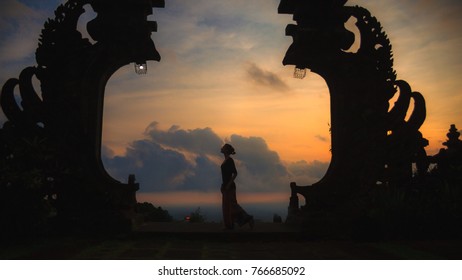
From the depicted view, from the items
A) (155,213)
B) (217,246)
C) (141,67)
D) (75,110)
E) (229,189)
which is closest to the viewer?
(217,246)

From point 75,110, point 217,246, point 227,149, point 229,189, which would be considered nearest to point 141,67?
point 75,110

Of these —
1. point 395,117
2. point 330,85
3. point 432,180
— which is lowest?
point 432,180

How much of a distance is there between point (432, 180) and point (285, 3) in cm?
465

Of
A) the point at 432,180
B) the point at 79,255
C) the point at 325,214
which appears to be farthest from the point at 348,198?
the point at 79,255

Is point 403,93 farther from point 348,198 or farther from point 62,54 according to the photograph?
point 62,54

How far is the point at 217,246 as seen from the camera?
330 inches

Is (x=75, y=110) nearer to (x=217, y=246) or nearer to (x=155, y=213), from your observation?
(x=217, y=246)

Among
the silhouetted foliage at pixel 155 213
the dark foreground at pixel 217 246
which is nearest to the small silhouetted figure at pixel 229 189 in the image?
the dark foreground at pixel 217 246

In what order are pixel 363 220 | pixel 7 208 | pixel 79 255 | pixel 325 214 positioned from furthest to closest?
pixel 325 214
pixel 363 220
pixel 7 208
pixel 79 255

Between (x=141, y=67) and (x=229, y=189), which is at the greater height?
(x=141, y=67)

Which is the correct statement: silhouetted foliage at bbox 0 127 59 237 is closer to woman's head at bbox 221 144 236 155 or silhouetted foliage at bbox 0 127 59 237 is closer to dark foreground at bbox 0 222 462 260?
dark foreground at bbox 0 222 462 260

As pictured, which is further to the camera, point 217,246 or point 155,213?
point 155,213
